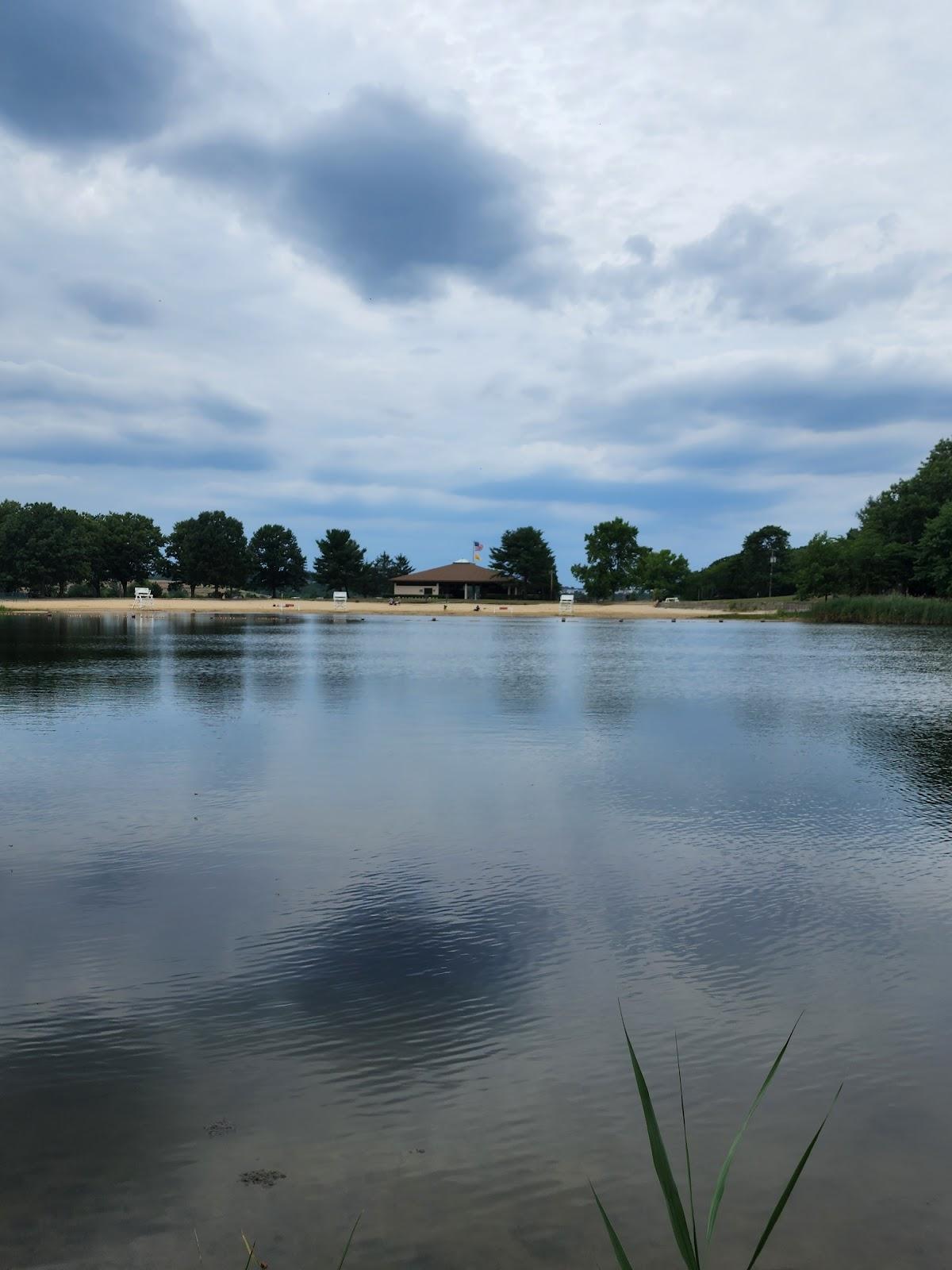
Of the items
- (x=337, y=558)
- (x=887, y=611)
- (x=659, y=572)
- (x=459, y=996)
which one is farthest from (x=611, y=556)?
(x=459, y=996)

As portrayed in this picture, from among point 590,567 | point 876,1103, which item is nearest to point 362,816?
point 876,1103

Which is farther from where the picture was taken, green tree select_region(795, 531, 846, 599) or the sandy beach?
green tree select_region(795, 531, 846, 599)

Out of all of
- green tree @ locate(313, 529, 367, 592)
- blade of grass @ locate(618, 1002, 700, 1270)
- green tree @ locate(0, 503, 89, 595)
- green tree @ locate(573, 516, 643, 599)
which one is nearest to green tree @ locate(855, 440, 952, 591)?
green tree @ locate(573, 516, 643, 599)

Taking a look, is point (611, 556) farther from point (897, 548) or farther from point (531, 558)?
point (897, 548)

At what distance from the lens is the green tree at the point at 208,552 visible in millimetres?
121875

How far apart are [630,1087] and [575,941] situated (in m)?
2.03

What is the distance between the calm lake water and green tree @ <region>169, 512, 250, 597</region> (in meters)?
111

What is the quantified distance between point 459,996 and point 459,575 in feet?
396

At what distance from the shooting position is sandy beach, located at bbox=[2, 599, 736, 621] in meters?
85.6

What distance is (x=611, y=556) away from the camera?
427 ft

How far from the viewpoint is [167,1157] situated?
4.10m

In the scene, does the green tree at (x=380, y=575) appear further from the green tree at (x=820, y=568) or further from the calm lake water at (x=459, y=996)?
the calm lake water at (x=459, y=996)

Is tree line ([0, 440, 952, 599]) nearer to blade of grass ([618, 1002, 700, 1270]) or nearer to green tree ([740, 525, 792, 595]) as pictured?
green tree ([740, 525, 792, 595])

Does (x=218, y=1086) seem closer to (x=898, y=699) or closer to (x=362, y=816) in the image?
(x=362, y=816)
